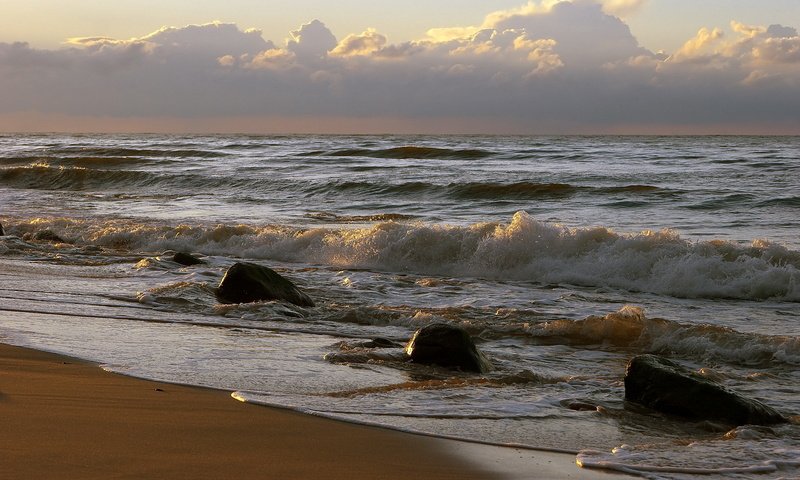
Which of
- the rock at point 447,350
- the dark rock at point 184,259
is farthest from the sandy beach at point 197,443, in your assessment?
the dark rock at point 184,259

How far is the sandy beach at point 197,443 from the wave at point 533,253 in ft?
20.2

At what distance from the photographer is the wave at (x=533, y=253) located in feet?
31.4

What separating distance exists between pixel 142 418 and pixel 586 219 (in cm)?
1275

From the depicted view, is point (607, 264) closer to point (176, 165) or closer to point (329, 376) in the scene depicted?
point (329, 376)

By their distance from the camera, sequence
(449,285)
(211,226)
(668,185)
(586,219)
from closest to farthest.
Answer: (449,285) → (211,226) → (586,219) → (668,185)

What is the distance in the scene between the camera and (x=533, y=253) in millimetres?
10938

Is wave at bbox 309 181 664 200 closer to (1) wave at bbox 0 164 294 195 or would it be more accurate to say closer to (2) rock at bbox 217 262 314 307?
(1) wave at bbox 0 164 294 195

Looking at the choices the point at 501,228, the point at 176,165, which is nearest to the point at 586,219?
the point at 501,228

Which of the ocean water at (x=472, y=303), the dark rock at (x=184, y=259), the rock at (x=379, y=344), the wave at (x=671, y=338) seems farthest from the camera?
the dark rock at (x=184, y=259)

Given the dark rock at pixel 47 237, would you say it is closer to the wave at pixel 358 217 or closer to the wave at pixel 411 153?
the wave at pixel 358 217

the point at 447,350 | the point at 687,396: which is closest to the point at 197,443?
the point at 447,350

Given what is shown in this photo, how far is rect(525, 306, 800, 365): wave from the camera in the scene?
6434 millimetres

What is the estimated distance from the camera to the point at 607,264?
10.4 metres

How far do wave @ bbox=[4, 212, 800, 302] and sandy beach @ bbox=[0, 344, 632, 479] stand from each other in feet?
20.2
